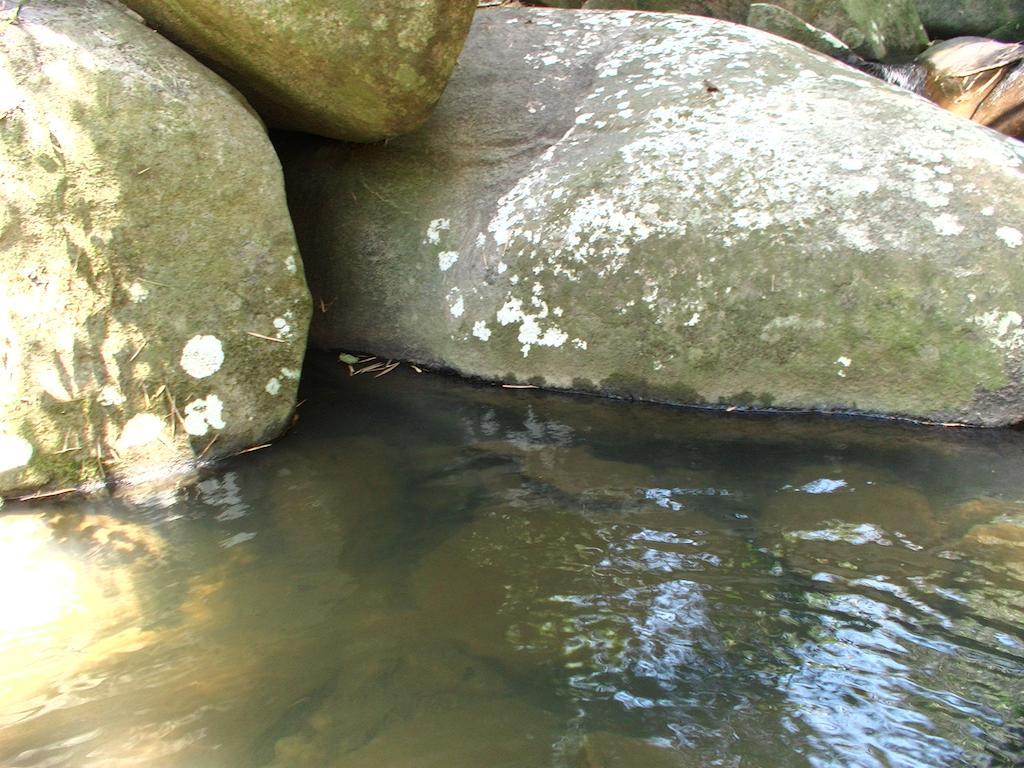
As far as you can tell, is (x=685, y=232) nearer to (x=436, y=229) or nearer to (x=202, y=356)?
(x=436, y=229)

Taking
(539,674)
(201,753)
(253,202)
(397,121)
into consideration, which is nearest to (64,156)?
(253,202)

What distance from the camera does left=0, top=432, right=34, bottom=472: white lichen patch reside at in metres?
2.92

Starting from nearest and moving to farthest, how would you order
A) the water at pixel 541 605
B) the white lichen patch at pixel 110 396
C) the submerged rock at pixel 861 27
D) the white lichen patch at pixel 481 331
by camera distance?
the water at pixel 541 605 < the white lichen patch at pixel 110 396 < the white lichen patch at pixel 481 331 < the submerged rock at pixel 861 27

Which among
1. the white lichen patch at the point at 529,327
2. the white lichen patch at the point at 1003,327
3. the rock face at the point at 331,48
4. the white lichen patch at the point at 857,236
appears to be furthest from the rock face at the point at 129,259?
the white lichen patch at the point at 1003,327

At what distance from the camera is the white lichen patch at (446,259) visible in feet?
12.8

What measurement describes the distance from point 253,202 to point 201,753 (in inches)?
83.9

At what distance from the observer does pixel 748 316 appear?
3.41 meters

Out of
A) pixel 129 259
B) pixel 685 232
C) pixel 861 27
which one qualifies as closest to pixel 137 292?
pixel 129 259

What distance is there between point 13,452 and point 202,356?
0.71 m

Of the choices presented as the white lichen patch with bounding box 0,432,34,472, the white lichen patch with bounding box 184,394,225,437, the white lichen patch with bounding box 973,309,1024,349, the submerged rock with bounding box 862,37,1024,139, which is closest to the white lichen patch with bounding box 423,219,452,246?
the white lichen patch with bounding box 184,394,225,437

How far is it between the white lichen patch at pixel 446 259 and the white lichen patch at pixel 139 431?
1.44 metres

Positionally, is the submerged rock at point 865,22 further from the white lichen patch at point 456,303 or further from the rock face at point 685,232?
the white lichen patch at point 456,303

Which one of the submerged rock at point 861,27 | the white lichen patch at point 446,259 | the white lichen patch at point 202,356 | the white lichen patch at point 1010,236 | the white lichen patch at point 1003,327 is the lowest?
the white lichen patch at point 1003,327

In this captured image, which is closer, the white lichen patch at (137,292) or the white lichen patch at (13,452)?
the white lichen patch at (13,452)
